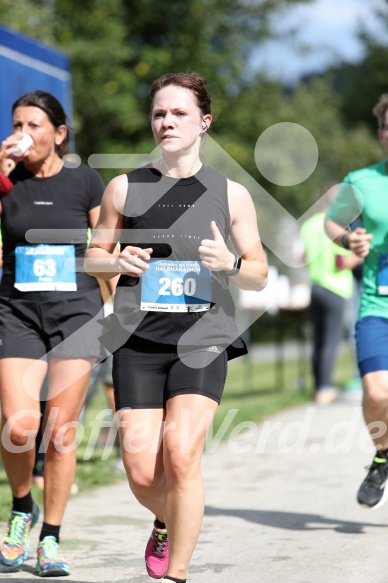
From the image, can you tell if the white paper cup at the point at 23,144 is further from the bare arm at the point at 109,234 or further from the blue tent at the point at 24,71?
the blue tent at the point at 24,71

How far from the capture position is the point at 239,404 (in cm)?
1321

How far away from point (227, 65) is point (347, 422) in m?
18.5

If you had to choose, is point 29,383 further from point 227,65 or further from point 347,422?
point 227,65

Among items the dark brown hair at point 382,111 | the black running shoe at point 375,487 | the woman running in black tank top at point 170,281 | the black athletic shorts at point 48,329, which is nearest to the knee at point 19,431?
the black athletic shorts at point 48,329

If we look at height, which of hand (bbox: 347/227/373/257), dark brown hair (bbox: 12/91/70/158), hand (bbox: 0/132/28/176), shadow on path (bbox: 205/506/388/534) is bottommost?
shadow on path (bbox: 205/506/388/534)

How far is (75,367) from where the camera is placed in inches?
203

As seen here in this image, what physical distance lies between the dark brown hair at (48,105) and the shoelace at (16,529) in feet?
5.70

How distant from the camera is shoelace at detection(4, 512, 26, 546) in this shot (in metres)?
5.16

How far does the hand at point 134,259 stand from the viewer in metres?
4.11

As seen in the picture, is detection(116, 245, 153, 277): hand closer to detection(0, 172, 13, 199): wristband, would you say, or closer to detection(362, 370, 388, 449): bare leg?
detection(0, 172, 13, 199): wristband

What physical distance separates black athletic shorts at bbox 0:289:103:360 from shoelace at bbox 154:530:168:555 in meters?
1.02

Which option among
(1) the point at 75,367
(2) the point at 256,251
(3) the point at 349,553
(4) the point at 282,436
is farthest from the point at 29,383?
(4) the point at 282,436

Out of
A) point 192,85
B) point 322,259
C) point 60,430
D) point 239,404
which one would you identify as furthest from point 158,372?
point 239,404

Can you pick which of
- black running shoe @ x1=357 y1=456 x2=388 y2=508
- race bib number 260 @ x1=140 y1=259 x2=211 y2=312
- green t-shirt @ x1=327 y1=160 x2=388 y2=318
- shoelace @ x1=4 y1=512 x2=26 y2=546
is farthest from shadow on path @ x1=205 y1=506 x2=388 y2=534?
race bib number 260 @ x1=140 y1=259 x2=211 y2=312
